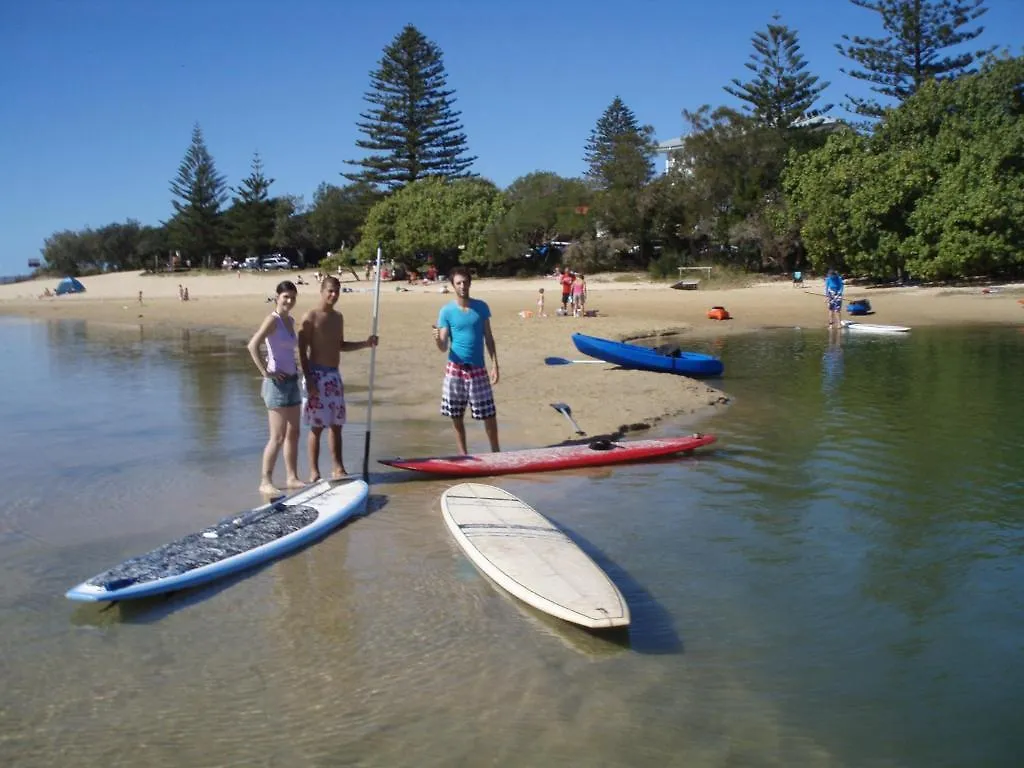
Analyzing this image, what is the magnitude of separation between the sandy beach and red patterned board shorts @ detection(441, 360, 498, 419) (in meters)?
1.60

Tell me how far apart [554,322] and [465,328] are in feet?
51.6

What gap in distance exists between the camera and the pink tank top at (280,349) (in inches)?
279

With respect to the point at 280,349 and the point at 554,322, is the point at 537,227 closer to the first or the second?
the point at 554,322

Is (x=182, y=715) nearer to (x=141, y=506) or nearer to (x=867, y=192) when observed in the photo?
(x=141, y=506)

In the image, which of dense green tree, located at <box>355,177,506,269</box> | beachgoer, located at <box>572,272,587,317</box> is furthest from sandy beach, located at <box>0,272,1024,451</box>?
dense green tree, located at <box>355,177,506,269</box>

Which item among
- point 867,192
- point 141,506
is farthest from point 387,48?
point 141,506

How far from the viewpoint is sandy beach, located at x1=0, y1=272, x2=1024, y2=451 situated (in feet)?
39.3

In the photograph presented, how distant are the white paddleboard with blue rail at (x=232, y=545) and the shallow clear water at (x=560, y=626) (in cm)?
14

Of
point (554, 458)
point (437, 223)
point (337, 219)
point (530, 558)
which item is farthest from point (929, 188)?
point (337, 219)

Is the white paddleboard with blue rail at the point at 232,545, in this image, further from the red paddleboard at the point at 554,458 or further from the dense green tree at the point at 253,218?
the dense green tree at the point at 253,218

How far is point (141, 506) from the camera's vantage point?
7.46 m

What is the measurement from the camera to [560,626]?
5008 millimetres

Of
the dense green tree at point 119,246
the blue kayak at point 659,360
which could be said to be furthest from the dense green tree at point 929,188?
the dense green tree at point 119,246

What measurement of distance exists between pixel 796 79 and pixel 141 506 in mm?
42143
